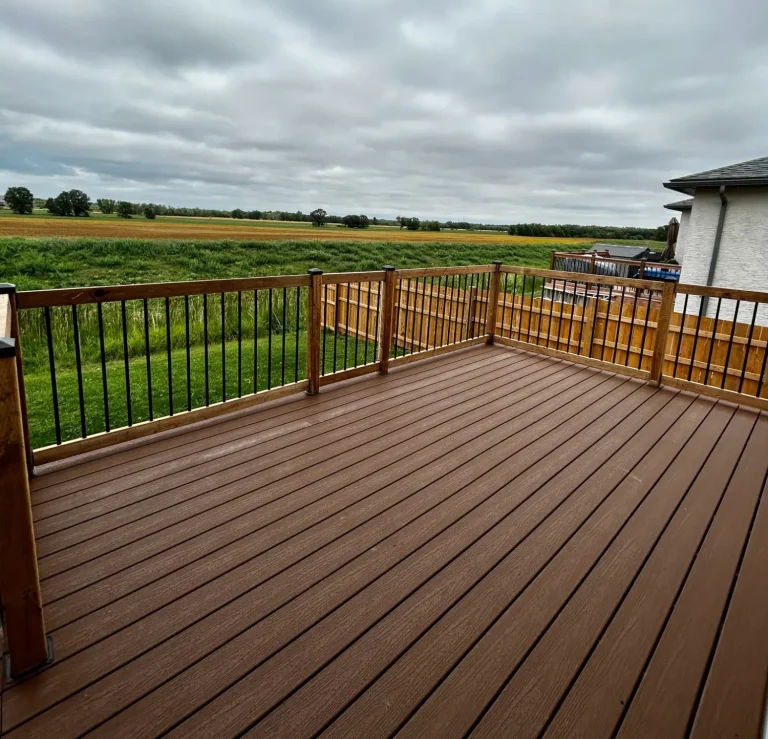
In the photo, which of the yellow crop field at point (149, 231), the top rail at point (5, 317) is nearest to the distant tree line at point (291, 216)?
the yellow crop field at point (149, 231)

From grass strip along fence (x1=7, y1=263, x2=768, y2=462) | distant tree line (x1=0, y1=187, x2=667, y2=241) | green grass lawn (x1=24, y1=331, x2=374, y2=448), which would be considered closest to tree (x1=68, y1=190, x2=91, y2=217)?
distant tree line (x1=0, y1=187, x2=667, y2=241)

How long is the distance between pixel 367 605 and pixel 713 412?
3.43 m

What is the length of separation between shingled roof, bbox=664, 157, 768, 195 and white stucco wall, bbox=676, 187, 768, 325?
25cm

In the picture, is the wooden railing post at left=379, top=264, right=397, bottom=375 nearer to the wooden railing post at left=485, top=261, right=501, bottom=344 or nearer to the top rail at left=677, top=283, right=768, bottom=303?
the wooden railing post at left=485, top=261, right=501, bottom=344

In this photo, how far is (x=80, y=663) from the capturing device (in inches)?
57.6

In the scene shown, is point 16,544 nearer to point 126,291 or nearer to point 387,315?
point 126,291

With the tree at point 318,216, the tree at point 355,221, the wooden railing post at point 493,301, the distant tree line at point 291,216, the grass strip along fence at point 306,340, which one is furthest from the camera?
the tree at point 355,221

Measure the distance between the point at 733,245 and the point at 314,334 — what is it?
7.77 metres

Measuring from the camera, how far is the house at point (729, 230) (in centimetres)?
757

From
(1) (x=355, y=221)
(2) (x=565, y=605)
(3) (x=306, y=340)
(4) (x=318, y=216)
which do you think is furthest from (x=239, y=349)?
(1) (x=355, y=221)

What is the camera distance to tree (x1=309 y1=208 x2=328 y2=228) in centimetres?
3572

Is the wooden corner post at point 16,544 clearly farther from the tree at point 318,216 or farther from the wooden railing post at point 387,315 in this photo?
the tree at point 318,216

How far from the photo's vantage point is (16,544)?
131 cm

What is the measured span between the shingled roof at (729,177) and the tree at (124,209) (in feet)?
99.6
